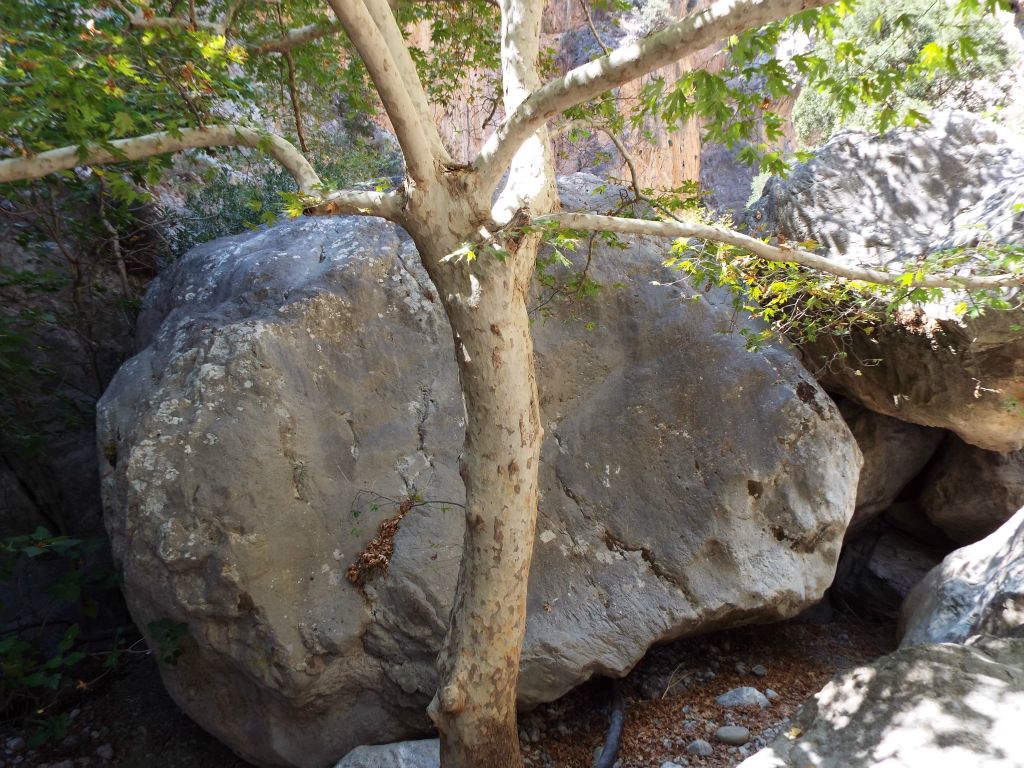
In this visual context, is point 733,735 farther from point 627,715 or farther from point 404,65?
point 404,65

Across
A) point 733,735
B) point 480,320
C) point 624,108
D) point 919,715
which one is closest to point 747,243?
point 480,320

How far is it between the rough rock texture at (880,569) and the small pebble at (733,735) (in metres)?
2.47

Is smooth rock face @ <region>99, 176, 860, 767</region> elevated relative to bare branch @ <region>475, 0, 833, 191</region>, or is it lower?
lower

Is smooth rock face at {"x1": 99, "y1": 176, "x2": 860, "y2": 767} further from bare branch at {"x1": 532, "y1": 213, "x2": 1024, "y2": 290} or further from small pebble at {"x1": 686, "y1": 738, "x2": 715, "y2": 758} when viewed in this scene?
bare branch at {"x1": 532, "y1": 213, "x2": 1024, "y2": 290}

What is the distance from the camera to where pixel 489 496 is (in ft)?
8.89

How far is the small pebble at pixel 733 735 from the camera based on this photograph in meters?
3.62

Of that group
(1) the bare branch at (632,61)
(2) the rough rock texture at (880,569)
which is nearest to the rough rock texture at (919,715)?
(1) the bare branch at (632,61)

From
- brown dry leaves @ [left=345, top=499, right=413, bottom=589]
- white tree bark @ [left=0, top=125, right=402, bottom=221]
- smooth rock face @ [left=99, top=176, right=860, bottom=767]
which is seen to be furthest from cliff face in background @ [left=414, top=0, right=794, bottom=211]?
white tree bark @ [left=0, top=125, right=402, bottom=221]

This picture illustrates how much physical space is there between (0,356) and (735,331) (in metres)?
4.98

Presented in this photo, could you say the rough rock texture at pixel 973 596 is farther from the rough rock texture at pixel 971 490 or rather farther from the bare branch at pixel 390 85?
the bare branch at pixel 390 85

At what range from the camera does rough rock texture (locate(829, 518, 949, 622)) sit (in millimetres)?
5453

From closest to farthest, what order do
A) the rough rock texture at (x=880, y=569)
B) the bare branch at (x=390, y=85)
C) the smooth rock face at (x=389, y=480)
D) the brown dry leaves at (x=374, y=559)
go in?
the bare branch at (x=390, y=85), the smooth rock face at (x=389, y=480), the brown dry leaves at (x=374, y=559), the rough rock texture at (x=880, y=569)

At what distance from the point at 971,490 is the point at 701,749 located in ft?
11.6

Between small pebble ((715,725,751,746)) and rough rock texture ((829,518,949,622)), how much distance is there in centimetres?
247
